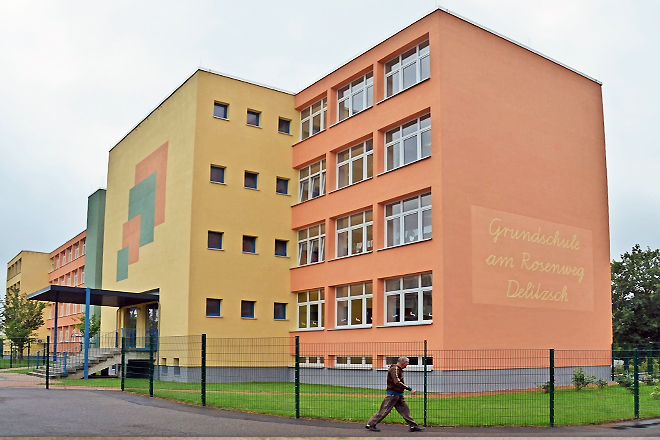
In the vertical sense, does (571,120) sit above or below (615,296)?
above

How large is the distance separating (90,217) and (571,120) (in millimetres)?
34511

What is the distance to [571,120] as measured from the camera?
26906 millimetres

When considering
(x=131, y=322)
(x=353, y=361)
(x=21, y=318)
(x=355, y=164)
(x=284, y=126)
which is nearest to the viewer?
(x=353, y=361)

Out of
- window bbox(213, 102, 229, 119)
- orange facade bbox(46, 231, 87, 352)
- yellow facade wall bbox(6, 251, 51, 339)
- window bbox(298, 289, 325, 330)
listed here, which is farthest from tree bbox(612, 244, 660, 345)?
yellow facade wall bbox(6, 251, 51, 339)

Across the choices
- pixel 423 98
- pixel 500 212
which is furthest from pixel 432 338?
pixel 423 98

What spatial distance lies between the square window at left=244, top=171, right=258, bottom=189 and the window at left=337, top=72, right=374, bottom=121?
462 cm

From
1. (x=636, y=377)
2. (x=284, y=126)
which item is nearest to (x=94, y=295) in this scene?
(x=284, y=126)

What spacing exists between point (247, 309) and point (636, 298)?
30.6 meters

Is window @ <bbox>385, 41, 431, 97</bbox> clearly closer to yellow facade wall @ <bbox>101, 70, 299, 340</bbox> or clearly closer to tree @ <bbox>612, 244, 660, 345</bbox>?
yellow facade wall @ <bbox>101, 70, 299, 340</bbox>

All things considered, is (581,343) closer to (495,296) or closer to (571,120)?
(495,296)

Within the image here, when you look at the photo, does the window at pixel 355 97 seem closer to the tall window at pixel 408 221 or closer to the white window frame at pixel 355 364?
the tall window at pixel 408 221

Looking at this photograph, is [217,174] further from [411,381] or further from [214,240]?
[411,381]

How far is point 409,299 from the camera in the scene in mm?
23969

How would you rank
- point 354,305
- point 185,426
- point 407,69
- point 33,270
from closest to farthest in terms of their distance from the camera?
point 185,426 < point 407,69 < point 354,305 < point 33,270
